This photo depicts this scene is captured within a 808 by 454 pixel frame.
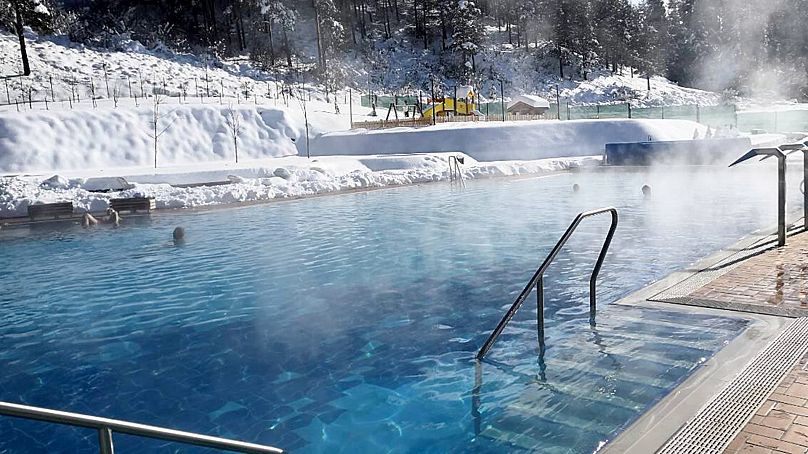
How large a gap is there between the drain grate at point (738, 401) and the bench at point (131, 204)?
15.7m

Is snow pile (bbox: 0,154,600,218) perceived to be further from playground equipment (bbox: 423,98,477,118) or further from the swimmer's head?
playground equipment (bbox: 423,98,477,118)

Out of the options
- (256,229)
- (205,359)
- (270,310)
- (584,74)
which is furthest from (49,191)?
(584,74)

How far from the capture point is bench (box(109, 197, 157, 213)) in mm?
16922

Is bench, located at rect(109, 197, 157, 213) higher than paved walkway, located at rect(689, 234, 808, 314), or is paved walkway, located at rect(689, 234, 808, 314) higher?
bench, located at rect(109, 197, 157, 213)

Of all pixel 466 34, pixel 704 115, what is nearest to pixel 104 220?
pixel 704 115

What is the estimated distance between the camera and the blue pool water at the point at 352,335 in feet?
15.7

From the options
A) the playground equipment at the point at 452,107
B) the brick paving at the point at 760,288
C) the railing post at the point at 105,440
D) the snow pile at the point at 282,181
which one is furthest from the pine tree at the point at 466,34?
the railing post at the point at 105,440

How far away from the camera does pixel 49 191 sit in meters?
18.9

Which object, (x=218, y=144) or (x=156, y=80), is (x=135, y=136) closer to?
(x=218, y=144)

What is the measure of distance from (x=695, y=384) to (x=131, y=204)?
15.7m

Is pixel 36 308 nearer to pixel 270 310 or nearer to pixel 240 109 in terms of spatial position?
pixel 270 310

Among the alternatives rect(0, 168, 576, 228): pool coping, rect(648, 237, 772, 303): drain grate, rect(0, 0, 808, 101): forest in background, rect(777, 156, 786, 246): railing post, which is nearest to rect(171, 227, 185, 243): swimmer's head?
rect(0, 168, 576, 228): pool coping

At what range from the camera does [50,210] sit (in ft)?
54.9

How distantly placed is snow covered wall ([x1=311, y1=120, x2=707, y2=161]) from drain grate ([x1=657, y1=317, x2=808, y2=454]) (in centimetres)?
2567
